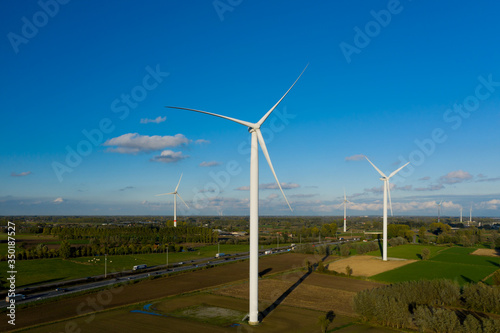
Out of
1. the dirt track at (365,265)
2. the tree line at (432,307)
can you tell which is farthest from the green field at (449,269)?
the tree line at (432,307)

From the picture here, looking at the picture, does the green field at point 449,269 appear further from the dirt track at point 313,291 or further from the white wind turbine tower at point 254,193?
the white wind turbine tower at point 254,193

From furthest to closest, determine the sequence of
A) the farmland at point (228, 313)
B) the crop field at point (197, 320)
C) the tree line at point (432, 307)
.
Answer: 1. the farmland at point (228, 313)
2. the crop field at point (197, 320)
3. the tree line at point (432, 307)

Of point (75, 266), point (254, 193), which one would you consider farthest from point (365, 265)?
point (75, 266)

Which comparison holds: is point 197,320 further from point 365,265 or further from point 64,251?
point 64,251

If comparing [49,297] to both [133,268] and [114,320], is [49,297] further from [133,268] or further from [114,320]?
[133,268]

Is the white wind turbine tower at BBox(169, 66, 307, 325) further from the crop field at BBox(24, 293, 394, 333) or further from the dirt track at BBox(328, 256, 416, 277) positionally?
the dirt track at BBox(328, 256, 416, 277)
